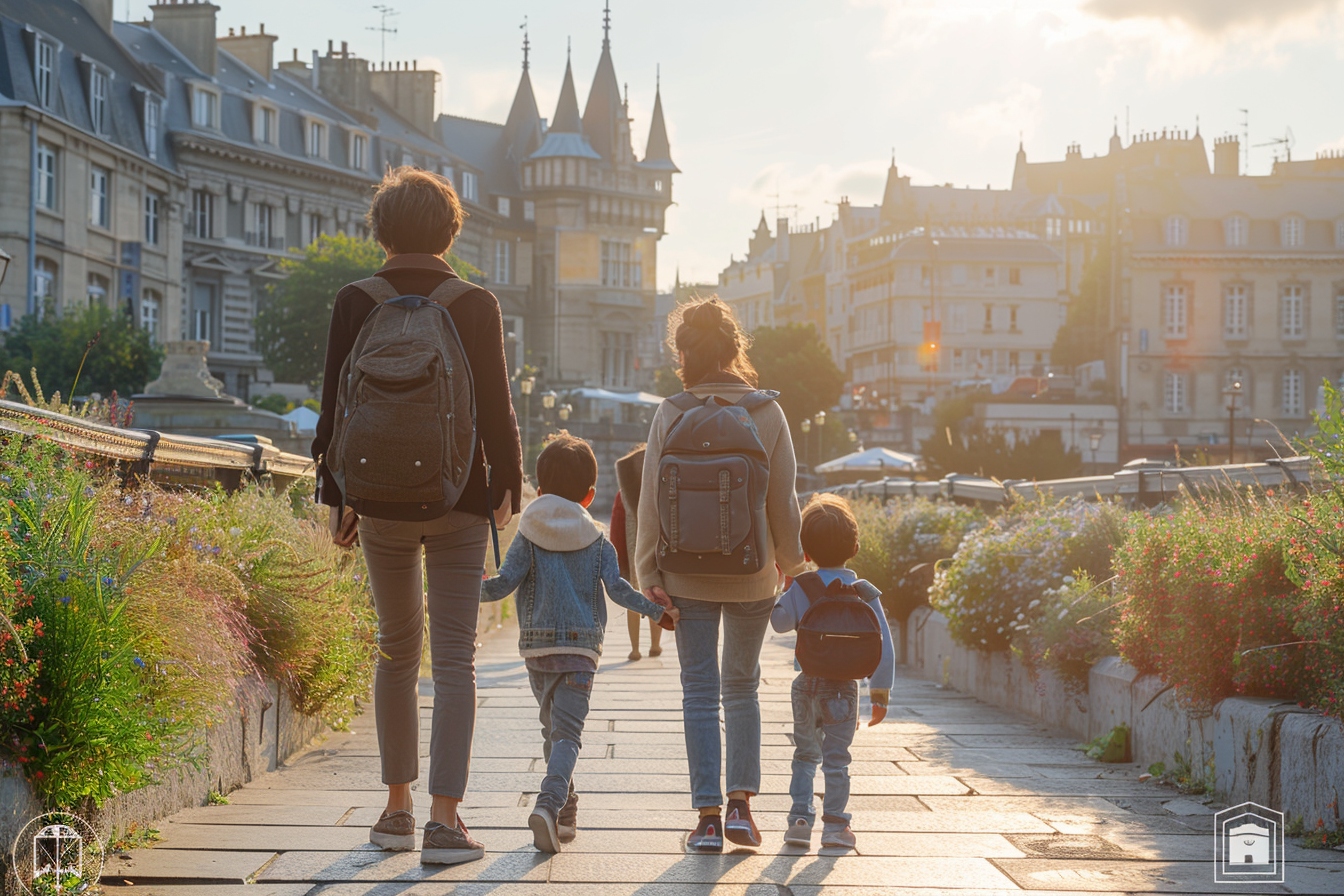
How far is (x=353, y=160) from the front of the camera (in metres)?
64.1

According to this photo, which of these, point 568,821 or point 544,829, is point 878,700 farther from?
point 544,829

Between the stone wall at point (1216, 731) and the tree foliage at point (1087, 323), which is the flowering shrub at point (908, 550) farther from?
the tree foliage at point (1087, 323)

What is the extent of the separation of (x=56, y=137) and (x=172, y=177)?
30.8 feet

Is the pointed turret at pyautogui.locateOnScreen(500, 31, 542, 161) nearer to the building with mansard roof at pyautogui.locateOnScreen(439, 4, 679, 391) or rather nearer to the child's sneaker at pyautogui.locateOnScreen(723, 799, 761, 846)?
the building with mansard roof at pyautogui.locateOnScreen(439, 4, 679, 391)

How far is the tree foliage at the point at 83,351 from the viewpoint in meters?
36.3

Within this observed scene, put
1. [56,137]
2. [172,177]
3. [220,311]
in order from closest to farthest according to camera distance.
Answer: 1. [56,137]
2. [172,177]
3. [220,311]

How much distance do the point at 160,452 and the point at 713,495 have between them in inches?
169

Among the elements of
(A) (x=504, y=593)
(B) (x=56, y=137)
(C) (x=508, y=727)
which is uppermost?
(B) (x=56, y=137)

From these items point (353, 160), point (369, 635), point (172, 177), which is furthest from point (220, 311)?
point (369, 635)

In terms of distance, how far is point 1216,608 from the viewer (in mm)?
6508

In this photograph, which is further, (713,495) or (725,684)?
(725,684)

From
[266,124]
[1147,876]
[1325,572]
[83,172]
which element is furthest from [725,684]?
[266,124]

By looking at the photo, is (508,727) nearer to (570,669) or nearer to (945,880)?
(570,669)

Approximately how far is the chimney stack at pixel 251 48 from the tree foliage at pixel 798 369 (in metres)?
28.0
